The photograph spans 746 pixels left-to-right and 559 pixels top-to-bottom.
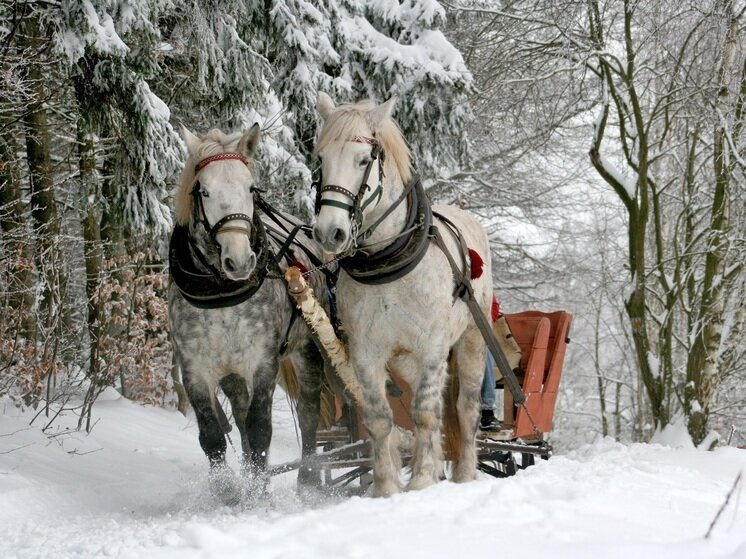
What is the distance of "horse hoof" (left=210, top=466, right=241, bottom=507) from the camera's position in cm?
456

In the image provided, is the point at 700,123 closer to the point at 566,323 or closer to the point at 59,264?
the point at 566,323

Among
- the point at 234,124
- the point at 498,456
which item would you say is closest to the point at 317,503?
the point at 498,456

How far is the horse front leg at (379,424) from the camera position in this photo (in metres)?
4.34

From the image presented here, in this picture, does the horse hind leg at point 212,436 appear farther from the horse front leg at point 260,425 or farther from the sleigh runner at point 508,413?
the sleigh runner at point 508,413

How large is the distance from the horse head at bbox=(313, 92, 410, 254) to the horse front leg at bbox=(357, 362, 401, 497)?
0.77 m

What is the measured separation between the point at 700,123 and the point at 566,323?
Answer: 123 inches

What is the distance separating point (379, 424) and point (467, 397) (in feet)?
2.99

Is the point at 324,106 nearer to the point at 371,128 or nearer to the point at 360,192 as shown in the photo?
the point at 371,128

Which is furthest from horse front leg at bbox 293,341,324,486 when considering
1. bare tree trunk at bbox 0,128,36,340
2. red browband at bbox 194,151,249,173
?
bare tree trunk at bbox 0,128,36,340

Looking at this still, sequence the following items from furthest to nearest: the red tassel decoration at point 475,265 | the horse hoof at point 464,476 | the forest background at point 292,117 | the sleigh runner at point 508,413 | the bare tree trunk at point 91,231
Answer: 1. the bare tree trunk at point 91,231
2. the forest background at point 292,117
3. the sleigh runner at point 508,413
4. the horse hoof at point 464,476
5. the red tassel decoration at point 475,265

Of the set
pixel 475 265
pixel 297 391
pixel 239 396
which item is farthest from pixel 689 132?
pixel 239 396

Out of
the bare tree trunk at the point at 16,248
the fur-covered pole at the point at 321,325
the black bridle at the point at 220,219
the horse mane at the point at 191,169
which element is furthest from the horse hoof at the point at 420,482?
the bare tree trunk at the point at 16,248

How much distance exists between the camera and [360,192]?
4.01m

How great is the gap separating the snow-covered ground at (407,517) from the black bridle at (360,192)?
1.36 meters
